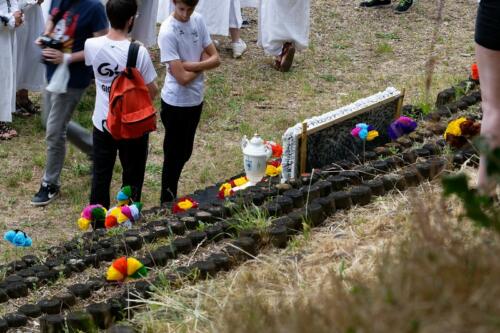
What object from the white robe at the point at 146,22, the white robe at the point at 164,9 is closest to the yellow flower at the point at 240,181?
the white robe at the point at 146,22

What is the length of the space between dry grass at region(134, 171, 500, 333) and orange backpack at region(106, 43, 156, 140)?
1.69 meters

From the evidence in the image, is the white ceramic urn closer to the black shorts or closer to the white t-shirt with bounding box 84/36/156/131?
the white t-shirt with bounding box 84/36/156/131

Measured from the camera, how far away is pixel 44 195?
763 centimetres

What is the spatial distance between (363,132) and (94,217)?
6.14 ft

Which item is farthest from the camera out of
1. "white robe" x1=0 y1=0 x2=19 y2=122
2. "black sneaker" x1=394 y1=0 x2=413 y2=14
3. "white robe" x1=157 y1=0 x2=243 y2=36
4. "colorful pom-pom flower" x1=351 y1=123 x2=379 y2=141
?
"black sneaker" x1=394 y1=0 x2=413 y2=14

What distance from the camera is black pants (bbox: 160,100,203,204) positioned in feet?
22.0

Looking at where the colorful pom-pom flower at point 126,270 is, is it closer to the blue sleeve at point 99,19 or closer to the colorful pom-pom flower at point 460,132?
the colorful pom-pom flower at point 460,132

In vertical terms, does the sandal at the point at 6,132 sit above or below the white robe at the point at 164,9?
below

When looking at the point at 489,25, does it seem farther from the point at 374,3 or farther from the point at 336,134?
the point at 374,3

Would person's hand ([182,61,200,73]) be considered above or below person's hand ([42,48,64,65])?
above

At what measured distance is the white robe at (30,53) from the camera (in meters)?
9.02

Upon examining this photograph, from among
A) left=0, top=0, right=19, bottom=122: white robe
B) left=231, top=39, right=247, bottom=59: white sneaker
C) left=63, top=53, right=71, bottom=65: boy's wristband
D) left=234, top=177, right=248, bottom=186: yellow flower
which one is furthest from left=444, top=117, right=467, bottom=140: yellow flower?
left=231, top=39, right=247, bottom=59: white sneaker

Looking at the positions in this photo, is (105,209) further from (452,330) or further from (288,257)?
(452,330)

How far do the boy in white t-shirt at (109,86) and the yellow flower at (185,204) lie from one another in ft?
1.53
